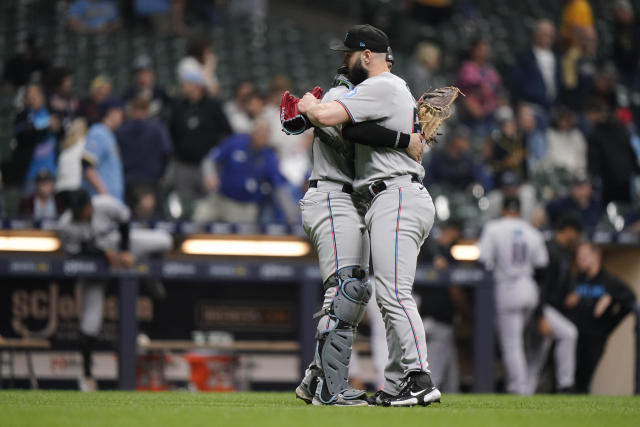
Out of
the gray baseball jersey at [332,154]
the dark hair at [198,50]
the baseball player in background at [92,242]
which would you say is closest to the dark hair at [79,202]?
the baseball player in background at [92,242]

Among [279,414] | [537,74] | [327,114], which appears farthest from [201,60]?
[279,414]

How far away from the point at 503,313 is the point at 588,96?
5421 millimetres

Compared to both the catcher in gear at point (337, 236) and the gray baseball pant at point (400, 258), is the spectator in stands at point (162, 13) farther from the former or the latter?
the gray baseball pant at point (400, 258)

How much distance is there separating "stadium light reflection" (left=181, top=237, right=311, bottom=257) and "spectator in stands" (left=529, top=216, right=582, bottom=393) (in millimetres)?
2248

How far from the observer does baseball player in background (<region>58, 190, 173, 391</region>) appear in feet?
29.4

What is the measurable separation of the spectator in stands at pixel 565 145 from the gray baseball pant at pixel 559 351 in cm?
312

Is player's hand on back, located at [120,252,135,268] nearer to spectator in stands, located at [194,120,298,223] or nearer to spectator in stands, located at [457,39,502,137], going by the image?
spectator in stands, located at [194,120,298,223]

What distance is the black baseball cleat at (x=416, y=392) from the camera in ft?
17.6

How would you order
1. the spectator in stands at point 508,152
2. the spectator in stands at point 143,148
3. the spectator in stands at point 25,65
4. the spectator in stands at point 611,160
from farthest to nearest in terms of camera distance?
the spectator in stands at point 611,160 → the spectator in stands at point 25,65 → the spectator in stands at point 508,152 → the spectator in stands at point 143,148

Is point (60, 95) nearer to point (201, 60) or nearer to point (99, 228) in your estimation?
point (201, 60)

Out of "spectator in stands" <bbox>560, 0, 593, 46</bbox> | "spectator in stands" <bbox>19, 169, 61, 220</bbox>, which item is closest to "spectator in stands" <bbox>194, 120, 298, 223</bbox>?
"spectator in stands" <bbox>19, 169, 61, 220</bbox>

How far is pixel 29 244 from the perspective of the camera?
9.52 m

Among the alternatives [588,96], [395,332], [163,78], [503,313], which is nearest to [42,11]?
[163,78]

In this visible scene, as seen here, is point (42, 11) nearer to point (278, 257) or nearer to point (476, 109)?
point (476, 109)
